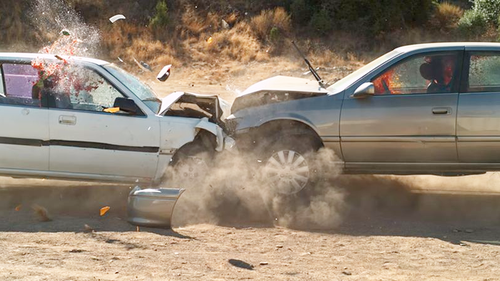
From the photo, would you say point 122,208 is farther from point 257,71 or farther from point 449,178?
point 257,71

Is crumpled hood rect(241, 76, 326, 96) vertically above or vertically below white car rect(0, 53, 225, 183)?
above

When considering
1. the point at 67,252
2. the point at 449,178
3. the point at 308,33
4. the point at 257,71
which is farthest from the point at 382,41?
the point at 67,252

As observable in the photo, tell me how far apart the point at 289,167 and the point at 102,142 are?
2.01 metres

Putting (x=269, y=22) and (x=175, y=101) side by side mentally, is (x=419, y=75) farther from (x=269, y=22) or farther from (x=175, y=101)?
(x=269, y=22)

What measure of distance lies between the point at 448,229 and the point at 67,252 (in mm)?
3803

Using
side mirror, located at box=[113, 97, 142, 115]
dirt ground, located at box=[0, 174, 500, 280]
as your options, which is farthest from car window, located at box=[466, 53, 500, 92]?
side mirror, located at box=[113, 97, 142, 115]

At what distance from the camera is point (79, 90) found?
28.0 ft

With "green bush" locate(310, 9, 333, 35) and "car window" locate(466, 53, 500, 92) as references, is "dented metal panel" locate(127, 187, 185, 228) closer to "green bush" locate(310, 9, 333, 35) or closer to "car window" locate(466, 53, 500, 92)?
"car window" locate(466, 53, 500, 92)

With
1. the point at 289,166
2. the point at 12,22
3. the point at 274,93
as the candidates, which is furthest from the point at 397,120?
the point at 12,22

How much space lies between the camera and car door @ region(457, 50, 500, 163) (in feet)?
27.2

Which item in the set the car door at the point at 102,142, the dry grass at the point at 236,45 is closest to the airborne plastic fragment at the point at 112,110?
the car door at the point at 102,142

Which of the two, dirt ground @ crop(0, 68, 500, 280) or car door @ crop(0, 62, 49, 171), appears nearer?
dirt ground @ crop(0, 68, 500, 280)

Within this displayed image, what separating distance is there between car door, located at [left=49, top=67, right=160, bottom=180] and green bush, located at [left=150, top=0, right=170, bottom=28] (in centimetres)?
1541

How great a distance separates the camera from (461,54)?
855 centimetres
